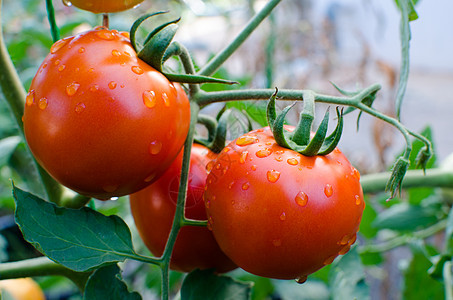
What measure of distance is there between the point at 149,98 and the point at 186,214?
147 mm

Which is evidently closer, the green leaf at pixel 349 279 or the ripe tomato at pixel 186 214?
the ripe tomato at pixel 186 214

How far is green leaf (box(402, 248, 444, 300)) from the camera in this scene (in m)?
0.82

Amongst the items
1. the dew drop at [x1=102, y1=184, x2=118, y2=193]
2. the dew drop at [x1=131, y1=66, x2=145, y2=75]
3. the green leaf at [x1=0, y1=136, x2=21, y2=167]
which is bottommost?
the green leaf at [x1=0, y1=136, x2=21, y2=167]

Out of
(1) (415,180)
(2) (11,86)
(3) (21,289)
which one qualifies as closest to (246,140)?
(2) (11,86)

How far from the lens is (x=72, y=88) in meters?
0.32

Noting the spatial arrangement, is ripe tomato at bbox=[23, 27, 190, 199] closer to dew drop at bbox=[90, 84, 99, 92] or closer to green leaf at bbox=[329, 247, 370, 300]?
dew drop at bbox=[90, 84, 99, 92]

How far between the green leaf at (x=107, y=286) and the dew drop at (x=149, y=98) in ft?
0.54

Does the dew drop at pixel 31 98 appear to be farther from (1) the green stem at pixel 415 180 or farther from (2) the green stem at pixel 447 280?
(2) the green stem at pixel 447 280

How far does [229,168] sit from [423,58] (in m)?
3.11

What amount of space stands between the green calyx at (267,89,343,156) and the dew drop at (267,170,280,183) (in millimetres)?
33

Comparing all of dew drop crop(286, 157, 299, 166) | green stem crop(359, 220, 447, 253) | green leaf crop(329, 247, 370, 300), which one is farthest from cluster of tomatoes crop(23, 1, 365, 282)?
green stem crop(359, 220, 447, 253)

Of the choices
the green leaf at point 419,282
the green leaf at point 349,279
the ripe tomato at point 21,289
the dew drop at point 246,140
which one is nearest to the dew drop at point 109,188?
the dew drop at point 246,140

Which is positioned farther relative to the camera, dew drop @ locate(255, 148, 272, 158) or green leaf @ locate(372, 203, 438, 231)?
green leaf @ locate(372, 203, 438, 231)

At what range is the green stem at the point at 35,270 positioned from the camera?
1.50 feet
